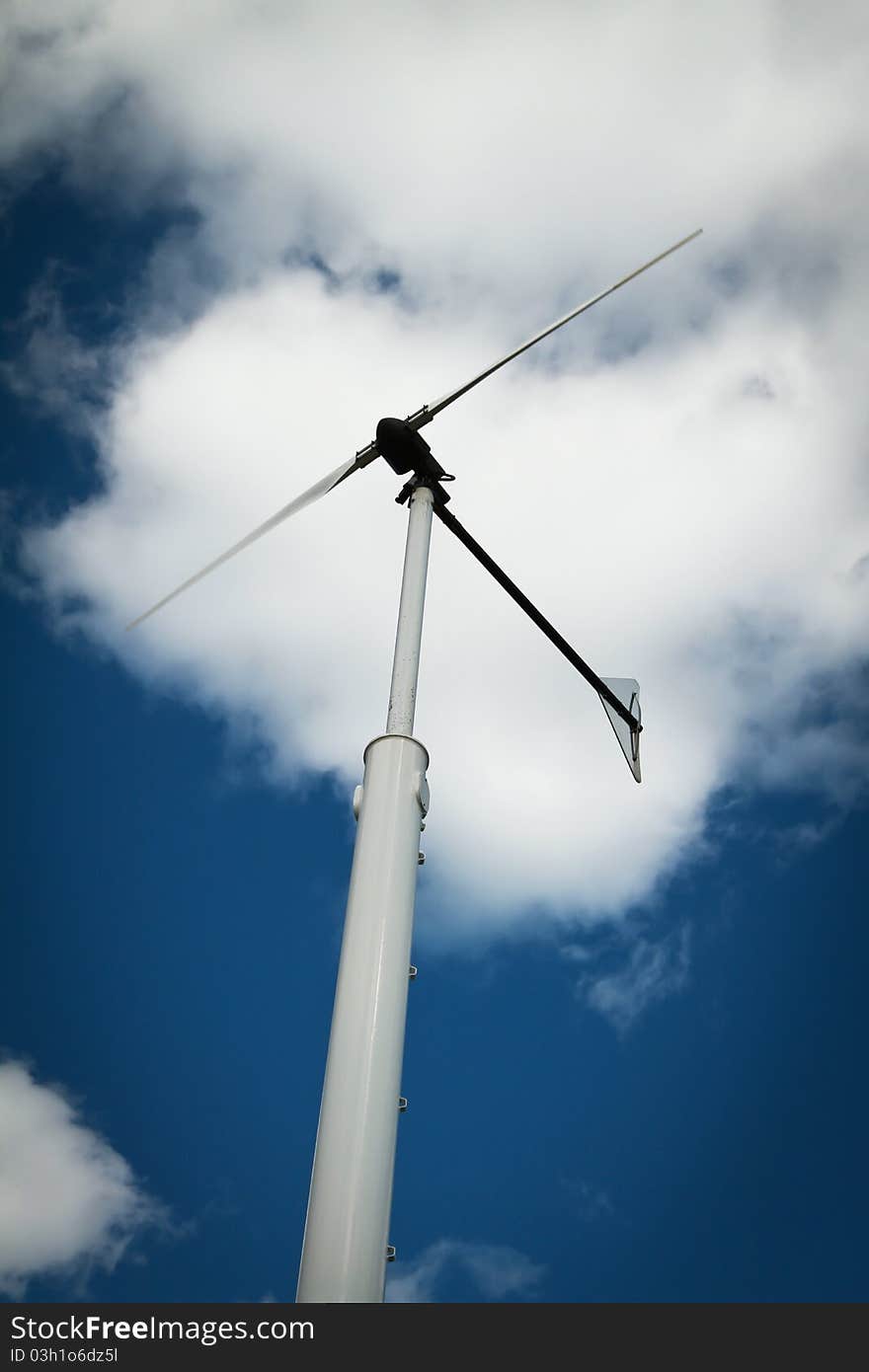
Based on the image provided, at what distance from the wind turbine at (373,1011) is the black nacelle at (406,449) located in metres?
1.31

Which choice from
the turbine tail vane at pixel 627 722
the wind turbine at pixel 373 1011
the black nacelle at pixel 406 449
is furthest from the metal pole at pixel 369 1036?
the turbine tail vane at pixel 627 722

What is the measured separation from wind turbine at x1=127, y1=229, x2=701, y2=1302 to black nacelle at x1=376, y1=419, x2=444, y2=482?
131 centimetres

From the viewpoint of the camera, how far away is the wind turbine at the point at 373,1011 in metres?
7.08

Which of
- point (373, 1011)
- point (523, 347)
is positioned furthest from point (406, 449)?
Result: point (373, 1011)

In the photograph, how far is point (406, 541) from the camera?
11.9 m

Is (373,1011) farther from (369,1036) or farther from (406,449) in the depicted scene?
(406,449)

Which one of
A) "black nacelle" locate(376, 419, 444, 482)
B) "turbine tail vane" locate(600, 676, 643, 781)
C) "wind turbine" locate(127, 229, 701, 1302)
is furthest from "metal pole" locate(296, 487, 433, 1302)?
"turbine tail vane" locate(600, 676, 643, 781)

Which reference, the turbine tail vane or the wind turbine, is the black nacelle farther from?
the turbine tail vane

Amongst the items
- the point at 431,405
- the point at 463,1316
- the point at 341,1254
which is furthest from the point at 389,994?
the point at 431,405

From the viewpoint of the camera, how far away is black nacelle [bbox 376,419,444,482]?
12891 mm

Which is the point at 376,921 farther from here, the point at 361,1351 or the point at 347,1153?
the point at 361,1351

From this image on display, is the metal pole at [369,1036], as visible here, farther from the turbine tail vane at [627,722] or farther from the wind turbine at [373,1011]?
the turbine tail vane at [627,722]

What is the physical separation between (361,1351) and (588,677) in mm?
9536

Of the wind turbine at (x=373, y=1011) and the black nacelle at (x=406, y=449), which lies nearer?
the wind turbine at (x=373, y=1011)
